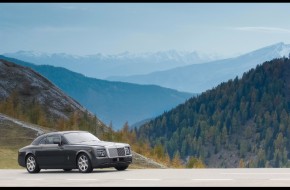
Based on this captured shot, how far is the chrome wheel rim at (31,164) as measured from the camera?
101ft

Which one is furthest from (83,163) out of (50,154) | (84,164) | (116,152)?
(50,154)

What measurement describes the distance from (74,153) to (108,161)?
1.61 meters

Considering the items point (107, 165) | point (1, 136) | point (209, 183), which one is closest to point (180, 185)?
point (209, 183)

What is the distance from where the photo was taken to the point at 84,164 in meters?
28.7

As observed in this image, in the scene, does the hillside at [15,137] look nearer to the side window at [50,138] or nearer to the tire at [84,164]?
the side window at [50,138]

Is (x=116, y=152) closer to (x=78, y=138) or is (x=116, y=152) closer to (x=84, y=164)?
(x=84, y=164)

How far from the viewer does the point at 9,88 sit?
16788 centimetres

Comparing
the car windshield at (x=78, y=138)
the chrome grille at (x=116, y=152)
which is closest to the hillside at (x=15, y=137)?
the car windshield at (x=78, y=138)

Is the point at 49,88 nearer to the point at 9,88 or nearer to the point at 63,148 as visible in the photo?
the point at 9,88

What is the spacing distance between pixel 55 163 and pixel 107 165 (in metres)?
2.76

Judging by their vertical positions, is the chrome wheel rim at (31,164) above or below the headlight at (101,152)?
below

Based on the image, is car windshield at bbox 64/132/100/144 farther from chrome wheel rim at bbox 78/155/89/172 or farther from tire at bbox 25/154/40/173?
tire at bbox 25/154/40/173

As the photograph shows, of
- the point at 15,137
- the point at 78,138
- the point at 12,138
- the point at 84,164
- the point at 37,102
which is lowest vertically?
the point at 84,164

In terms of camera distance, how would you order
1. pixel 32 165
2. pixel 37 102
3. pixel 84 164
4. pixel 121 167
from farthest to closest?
1. pixel 37 102
2. pixel 32 165
3. pixel 121 167
4. pixel 84 164
